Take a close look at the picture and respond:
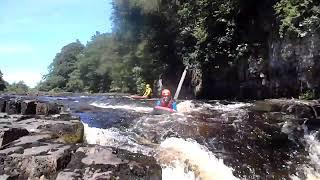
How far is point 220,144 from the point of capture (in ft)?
36.2

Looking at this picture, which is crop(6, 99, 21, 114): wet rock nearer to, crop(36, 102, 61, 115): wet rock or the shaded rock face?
crop(36, 102, 61, 115): wet rock

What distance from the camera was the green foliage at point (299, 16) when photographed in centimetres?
1680

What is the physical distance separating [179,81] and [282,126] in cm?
1671

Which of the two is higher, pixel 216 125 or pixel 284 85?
pixel 284 85

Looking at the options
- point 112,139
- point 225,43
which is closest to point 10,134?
point 112,139

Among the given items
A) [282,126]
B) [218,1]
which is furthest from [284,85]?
[282,126]

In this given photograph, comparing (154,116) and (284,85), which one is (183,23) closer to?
(284,85)

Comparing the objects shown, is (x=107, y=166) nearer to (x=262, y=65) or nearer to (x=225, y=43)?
(x=262, y=65)

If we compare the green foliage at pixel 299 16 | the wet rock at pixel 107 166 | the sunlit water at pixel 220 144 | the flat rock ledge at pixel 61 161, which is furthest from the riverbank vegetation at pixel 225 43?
the flat rock ledge at pixel 61 161

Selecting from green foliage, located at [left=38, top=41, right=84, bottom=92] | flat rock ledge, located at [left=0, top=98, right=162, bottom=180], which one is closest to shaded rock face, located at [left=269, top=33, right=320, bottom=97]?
flat rock ledge, located at [left=0, top=98, right=162, bottom=180]

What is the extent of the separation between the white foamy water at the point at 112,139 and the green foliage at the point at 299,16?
1016cm

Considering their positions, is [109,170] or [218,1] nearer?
[109,170]

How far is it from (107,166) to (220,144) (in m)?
5.33

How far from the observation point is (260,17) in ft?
72.4
